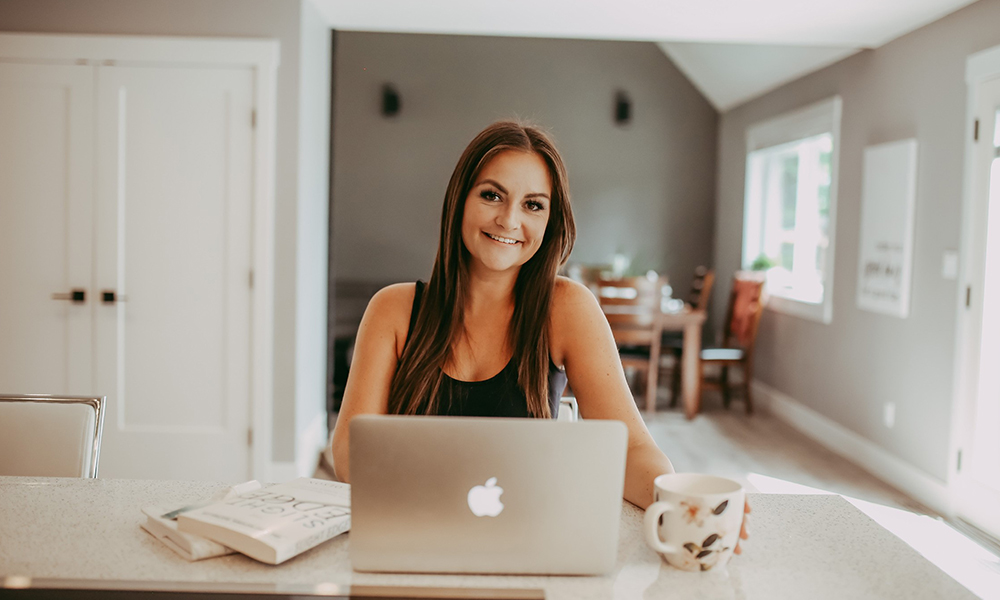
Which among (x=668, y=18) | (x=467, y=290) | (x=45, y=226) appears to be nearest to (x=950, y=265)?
(x=668, y=18)

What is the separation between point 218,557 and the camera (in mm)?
978

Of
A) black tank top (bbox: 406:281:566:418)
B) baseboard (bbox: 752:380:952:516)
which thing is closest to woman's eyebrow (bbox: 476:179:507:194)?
black tank top (bbox: 406:281:566:418)

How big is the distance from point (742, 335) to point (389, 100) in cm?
340

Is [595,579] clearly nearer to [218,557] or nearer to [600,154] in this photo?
[218,557]

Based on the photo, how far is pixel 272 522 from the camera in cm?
100

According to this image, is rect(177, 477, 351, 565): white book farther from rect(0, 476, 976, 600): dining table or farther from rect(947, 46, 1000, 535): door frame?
rect(947, 46, 1000, 535): door frame

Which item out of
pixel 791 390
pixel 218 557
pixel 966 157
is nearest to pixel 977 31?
pixel 966 157

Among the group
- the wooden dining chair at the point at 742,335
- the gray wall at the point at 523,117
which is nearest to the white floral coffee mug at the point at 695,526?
the wooden dining chair at the point at 742,335

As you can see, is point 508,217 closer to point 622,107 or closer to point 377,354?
point 377,354

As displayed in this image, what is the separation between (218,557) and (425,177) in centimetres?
604

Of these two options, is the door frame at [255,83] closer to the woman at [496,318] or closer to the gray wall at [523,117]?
the woman at [496,318]

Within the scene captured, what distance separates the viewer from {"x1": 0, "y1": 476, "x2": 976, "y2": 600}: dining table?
35.2 inches

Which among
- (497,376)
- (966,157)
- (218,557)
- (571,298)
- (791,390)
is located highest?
(966,157)

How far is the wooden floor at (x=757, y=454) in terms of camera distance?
4.01 meters
